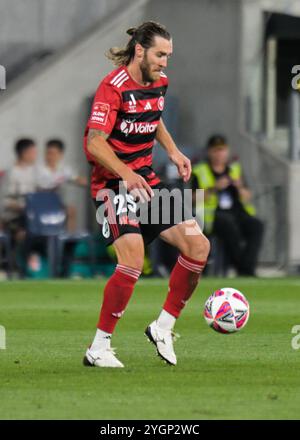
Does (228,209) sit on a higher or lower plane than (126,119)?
lower

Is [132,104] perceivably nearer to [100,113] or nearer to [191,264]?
[100,113]

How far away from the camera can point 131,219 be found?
907 centimetres

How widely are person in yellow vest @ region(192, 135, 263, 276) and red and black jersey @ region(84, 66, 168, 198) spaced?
777 cm

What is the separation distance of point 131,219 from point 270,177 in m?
11.1

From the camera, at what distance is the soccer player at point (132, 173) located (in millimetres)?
8938

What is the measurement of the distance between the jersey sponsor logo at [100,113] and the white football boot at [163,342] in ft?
4.65

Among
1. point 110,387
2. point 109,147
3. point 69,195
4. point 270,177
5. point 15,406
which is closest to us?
point 15,406

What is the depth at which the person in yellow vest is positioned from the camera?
17328 mm

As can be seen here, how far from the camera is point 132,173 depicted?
8.90 meters

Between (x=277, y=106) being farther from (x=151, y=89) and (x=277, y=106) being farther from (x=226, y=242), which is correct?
(x=151, y=89)

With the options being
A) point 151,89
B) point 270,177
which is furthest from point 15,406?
point 270,177

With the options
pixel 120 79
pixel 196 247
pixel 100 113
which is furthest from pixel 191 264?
pixel 120 79

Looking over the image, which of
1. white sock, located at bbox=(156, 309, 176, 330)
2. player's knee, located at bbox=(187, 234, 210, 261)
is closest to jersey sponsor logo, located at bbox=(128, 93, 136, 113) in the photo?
player's knee, located at bbox=(187, 234, 210, 261)

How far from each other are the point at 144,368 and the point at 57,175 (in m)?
9.49
